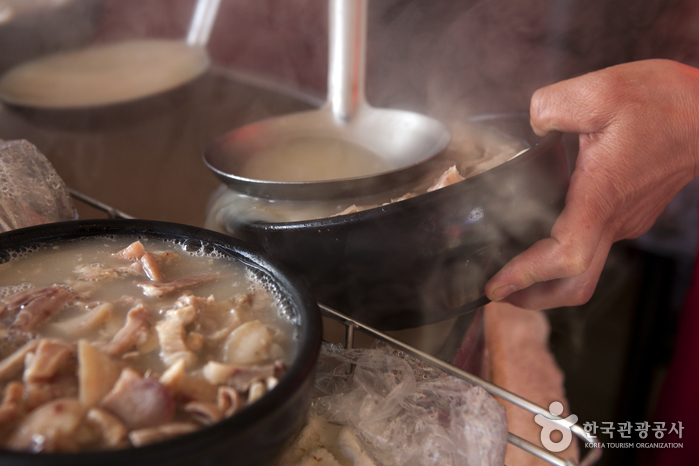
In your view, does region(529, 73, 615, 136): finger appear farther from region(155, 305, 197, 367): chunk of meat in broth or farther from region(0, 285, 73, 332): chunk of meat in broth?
Result: region(0, 285, 73, 332): chunk of meat in broth

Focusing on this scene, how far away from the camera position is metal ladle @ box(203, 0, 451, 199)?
4.17ft

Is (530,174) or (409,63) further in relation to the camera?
(409,63)

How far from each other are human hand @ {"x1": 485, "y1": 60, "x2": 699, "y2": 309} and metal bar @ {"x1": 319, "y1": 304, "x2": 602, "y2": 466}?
257mm

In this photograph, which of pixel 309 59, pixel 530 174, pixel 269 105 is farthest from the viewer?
pixel 309 59

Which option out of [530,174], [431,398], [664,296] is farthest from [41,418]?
[664,296]

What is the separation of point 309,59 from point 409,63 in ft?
2.73

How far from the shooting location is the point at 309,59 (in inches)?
118

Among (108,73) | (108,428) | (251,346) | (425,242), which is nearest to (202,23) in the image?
(108,73)

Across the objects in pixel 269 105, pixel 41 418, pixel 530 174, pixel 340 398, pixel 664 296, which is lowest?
pixel 664 296

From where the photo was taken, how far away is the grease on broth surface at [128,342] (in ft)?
1.82

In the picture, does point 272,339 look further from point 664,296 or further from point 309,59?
point 309,59

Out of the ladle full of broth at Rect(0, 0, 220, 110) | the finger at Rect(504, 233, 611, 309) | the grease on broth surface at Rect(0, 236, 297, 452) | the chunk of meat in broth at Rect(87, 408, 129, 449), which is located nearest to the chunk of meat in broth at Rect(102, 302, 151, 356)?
the grease on broth surface at Rect(0, 236, 297, 452)

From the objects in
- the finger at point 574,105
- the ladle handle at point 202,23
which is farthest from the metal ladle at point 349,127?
the ladle handle at point 202,23

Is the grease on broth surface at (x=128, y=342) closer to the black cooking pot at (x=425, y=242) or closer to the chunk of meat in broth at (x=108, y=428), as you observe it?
the chunk of meat in broth at (x=108, y=428)
